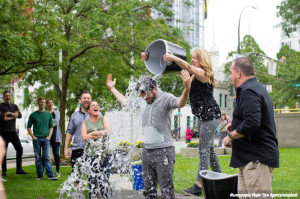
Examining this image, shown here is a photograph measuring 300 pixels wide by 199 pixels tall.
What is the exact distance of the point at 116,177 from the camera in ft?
24.0

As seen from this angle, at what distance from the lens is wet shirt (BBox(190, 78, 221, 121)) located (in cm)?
548

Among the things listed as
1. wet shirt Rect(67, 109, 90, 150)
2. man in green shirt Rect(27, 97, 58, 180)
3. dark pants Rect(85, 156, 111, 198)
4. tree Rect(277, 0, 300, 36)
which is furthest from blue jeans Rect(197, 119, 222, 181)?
tree Rect(277, 0, 300, 36)

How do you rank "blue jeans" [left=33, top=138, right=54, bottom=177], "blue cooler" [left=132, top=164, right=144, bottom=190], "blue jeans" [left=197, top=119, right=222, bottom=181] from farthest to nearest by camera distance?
"blue jeans" [left=33, top=138, right=54, bottom=177] → "blue cooler" [left=132, top=164, right=144, bottom=190] → "blue jeans" [left=197, top=119, right=222, bottom=181]

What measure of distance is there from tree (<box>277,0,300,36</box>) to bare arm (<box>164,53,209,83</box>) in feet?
57.0

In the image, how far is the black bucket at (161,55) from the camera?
200 inches

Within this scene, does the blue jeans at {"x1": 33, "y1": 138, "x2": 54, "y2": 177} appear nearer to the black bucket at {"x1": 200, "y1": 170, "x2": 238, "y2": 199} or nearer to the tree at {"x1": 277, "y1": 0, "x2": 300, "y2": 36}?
the black bucket at {"x1": 200, "y1": 170, "x2": 238, "y2": 199}

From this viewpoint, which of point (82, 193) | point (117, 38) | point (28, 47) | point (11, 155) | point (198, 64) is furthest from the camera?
point (11, 155)

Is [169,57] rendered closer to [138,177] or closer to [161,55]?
[161,55]

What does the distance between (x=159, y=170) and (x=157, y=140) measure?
37 cm

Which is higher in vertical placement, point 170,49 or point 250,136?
point 170,49

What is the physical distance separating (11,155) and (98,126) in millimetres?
12989

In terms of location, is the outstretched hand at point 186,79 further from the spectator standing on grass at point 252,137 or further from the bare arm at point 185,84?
the spectator standing on grass at point 252,137

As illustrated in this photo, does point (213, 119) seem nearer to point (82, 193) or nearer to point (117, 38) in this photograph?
point (82, 193)

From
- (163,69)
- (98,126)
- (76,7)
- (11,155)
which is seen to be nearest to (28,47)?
(98,126)
